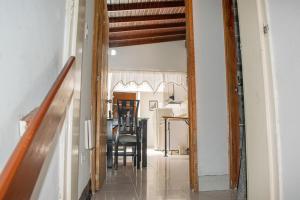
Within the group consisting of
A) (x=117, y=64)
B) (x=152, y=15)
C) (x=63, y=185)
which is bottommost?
(x=63, y=185)

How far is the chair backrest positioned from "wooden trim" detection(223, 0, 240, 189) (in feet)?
7.45

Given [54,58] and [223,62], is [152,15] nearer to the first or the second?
[223,62]

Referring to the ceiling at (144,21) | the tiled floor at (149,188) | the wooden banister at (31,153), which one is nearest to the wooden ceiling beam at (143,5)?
the ceiling at (144,21)

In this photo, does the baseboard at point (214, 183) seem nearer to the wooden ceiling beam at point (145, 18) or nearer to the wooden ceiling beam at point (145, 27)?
the wooden ceiling beam at point (145, 18)

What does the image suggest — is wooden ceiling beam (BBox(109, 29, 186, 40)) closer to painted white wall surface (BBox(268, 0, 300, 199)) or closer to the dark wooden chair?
the dark wooden chair

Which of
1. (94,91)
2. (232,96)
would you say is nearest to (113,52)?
(94,91)

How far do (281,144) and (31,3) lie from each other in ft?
4.20

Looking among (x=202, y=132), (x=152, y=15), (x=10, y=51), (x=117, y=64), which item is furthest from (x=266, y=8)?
(x=117, y=64)

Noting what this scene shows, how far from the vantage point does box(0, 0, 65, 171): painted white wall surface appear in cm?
72

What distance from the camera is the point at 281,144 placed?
1279mm

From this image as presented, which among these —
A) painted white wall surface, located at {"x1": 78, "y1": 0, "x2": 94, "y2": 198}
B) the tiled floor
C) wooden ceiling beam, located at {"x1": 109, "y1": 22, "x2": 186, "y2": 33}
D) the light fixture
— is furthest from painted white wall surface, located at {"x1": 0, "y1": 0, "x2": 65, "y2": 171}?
the light fixture

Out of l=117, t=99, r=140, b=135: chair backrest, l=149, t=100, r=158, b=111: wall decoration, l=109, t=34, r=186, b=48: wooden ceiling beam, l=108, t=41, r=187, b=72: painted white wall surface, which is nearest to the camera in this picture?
l=117, t=99, r=140, b=135: chair backrest

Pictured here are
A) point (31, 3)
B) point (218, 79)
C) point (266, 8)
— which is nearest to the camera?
point (31, 3)

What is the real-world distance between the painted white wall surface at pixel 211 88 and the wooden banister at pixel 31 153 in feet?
7.22
